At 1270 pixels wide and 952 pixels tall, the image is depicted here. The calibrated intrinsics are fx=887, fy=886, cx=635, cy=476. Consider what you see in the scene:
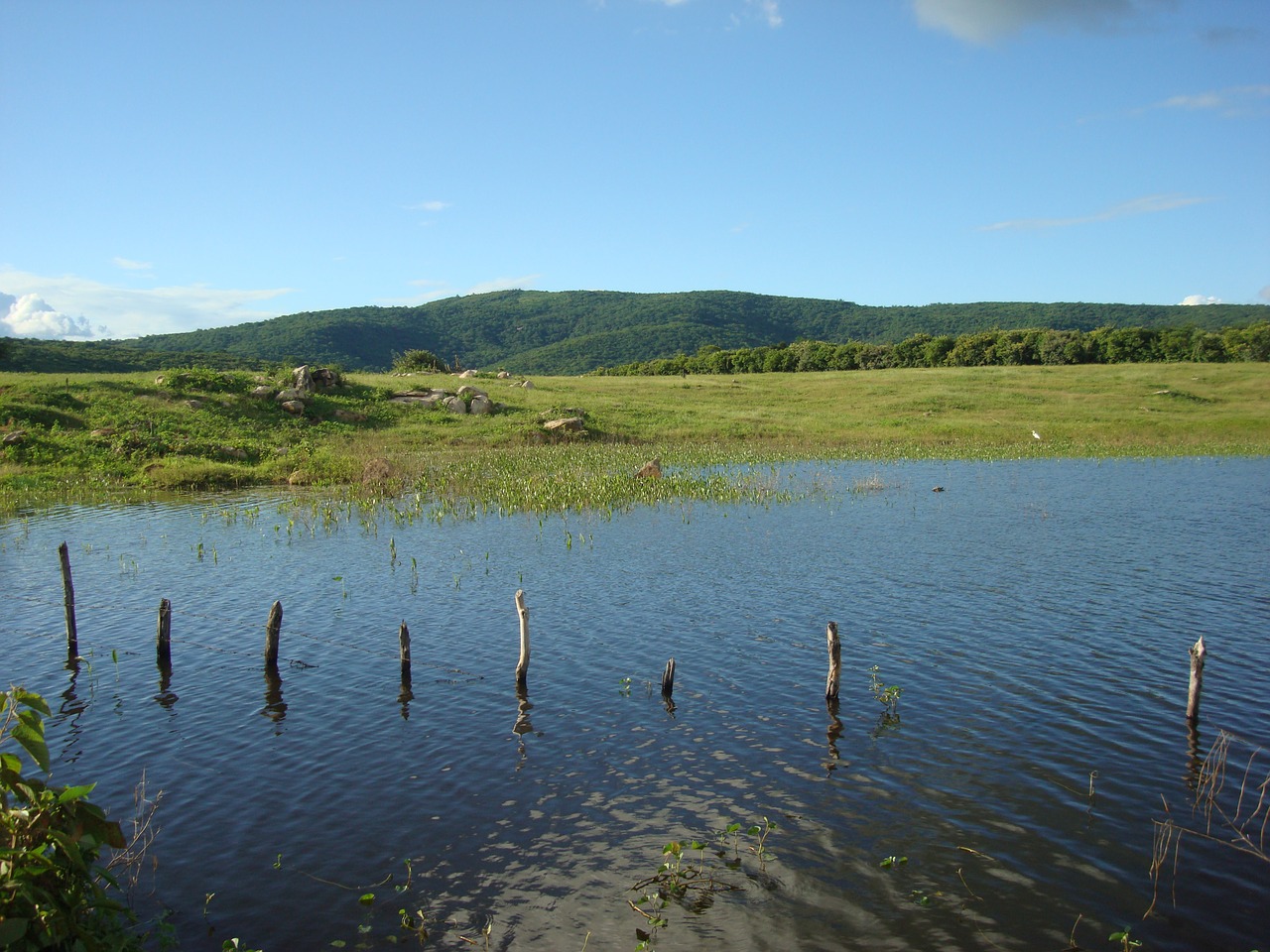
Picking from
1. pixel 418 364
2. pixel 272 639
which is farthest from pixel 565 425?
pixel 272 639

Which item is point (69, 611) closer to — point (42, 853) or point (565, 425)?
point (42, 853)

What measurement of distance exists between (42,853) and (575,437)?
5328cm

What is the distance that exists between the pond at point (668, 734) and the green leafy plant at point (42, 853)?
2681 mm

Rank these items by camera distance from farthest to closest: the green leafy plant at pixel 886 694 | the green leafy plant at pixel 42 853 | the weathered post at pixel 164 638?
the weathered post at pixel 164 638 → the green leafy plant at pixel 886 694 → the green leafy plant at pixel 42 853

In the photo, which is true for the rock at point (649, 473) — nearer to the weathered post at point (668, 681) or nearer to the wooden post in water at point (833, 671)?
the weathered post at point (668, 681)

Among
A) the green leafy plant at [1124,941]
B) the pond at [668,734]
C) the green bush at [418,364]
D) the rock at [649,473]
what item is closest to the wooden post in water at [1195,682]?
the pond at [668,734]

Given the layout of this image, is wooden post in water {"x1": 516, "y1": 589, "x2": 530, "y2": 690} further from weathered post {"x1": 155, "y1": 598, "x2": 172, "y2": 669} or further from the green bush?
the green bush

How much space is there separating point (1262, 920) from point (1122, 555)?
19.5 metres

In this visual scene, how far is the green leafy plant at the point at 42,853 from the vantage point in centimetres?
680

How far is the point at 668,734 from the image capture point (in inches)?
579

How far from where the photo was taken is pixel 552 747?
1428 cm

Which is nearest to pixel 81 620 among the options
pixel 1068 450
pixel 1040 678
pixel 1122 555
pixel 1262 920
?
pixel 1040 678

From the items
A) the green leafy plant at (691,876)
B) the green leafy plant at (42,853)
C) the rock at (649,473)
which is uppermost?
the green leafy plant at (42,853)

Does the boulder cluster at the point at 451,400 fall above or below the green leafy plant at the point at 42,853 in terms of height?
above
